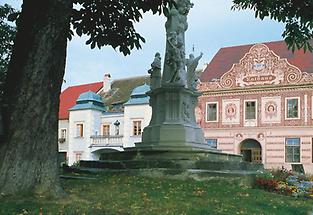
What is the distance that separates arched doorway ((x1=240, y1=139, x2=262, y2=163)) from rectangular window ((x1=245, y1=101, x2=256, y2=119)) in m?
1.99

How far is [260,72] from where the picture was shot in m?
38.1

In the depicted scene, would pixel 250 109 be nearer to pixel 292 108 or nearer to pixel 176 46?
pixel 292 108

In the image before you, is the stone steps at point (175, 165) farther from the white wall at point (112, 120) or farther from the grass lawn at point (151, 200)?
the white wall at point (112, 120)

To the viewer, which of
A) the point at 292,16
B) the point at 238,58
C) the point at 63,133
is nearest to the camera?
the point at 292,16

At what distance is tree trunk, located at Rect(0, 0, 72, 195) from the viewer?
23.7 ft

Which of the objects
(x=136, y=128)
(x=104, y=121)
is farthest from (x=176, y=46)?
(x=104, y=121)

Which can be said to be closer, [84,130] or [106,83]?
[84,130]

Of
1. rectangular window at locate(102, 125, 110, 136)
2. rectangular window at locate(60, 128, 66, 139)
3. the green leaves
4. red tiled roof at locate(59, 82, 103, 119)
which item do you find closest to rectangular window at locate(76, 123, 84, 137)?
rectangular window at locate(102, 125, 110, 136)

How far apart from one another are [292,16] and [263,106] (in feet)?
98.0

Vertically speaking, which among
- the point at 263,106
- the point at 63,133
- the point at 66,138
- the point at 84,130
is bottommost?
the point at 66,138

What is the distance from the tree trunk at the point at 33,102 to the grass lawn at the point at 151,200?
376 mm

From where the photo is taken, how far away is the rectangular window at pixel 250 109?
38250 millimetres

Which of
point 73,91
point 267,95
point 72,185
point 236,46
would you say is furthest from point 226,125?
point 72,185

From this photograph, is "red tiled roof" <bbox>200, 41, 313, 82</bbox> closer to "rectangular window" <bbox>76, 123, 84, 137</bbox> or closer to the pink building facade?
the pink building facade
